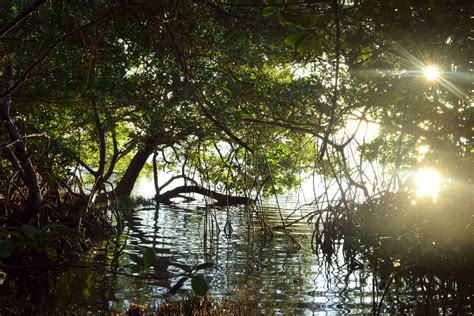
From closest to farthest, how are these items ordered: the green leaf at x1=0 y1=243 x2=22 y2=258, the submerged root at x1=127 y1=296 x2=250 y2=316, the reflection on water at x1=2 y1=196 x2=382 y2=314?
the green leaf at x1=0 y1=243 x2=22 y2=258
the submerged root at x1=127 y1=296 x2=250 y2=316
the reflection on water at x1=2 y1=196 x2=382 y2=314

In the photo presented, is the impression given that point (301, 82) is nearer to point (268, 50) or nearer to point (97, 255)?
point (268, 50)

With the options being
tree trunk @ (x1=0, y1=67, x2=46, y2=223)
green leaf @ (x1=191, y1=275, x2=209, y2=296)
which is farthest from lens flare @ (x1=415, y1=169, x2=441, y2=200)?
tree trunk @ (x1=0, y1=67, x2=46, y2=223)

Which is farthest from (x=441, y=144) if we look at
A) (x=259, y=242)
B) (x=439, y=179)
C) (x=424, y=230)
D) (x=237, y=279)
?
(x=259, y=242)

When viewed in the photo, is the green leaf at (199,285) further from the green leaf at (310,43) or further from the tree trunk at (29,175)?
the tree trunk at (29,175)

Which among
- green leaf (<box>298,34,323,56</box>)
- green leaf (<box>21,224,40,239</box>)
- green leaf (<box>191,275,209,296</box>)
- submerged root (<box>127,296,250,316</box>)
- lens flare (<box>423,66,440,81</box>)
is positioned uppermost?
lens flare (<box>423,66,440,81</box>)

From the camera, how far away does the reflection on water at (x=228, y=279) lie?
5.81 m

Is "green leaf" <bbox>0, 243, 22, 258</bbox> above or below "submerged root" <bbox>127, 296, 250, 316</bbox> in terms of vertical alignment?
above

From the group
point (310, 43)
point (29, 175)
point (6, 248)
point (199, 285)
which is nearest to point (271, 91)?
point (29, 175)

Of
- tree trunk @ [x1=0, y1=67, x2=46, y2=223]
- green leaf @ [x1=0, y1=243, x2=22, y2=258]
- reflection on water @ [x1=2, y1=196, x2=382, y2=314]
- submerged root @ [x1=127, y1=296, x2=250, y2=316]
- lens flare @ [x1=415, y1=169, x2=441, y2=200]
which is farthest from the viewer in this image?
tree trunk @ [x1=0, y1=67, x2=46, y2=223]

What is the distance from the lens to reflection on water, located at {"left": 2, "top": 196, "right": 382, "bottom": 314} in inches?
229

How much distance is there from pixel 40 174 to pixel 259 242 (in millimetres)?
4709

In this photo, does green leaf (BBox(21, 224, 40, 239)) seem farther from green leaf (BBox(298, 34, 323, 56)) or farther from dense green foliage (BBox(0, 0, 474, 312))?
green leaf (BBox(298, 34, 323, 56))

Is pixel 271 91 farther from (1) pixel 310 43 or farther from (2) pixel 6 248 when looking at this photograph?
(2) pixel 6 248

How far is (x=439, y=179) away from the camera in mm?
4180
